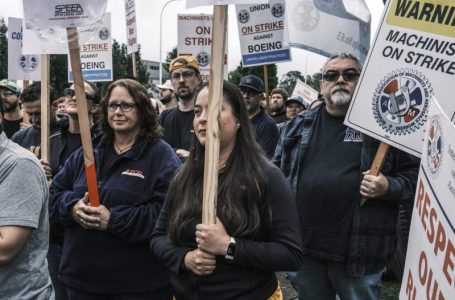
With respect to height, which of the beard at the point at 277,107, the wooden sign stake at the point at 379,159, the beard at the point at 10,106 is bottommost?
the beard at the point at 277,107

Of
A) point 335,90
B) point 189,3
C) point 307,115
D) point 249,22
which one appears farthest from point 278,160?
point 249,22

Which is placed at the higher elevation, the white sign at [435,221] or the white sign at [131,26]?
the white sign at [131,26]

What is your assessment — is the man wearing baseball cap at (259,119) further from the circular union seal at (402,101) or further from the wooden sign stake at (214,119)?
the wooden sign stake at (214,119)

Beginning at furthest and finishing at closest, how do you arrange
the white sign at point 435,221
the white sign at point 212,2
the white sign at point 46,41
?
1. the white sign at point 46,41
2. the white sign at point 212,2
3. the white sign at point 435,221

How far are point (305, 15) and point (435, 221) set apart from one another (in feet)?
8.20

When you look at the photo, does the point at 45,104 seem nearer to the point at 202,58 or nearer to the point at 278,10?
the point at 278,10

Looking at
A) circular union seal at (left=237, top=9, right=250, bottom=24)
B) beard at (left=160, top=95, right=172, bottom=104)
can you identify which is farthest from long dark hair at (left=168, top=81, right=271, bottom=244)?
beard at (left=160, top=95, right=172, bottom=104)

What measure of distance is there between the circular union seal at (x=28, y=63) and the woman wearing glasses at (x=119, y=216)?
379cm

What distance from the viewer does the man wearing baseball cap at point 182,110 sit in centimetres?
489

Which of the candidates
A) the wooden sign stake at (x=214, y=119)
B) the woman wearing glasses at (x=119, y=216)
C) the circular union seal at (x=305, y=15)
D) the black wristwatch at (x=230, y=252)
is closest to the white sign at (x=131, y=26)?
the circular union seal at (x=305, y=15)

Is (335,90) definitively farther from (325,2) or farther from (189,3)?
(189,3)

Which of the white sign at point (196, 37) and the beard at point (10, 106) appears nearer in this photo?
the beard at point (10, 106)

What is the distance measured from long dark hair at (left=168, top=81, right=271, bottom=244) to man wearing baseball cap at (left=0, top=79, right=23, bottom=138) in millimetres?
4224

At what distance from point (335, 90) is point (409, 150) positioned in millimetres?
605
